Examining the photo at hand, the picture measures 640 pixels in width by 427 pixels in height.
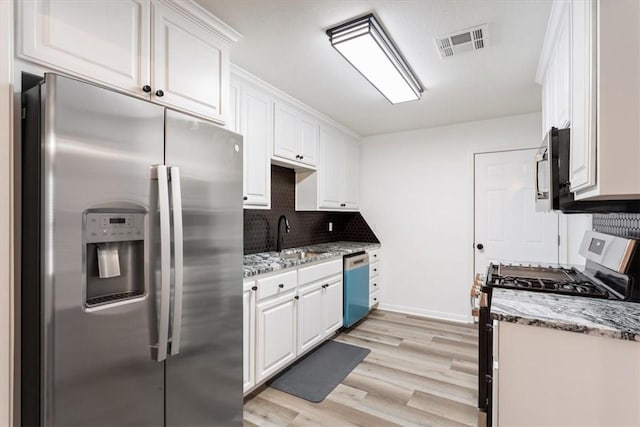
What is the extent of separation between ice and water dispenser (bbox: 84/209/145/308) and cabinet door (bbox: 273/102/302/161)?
166 cm

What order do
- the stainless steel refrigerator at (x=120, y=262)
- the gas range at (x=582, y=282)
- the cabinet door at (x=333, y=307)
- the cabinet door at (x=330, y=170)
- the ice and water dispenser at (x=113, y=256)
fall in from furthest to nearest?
the cabinet door at (x=330, y=170) → the cabinet door at (x=333, y=307) → the gas range at (x=582, y=282) → the ice and water dispenser at (x=113, y=256) → the stainless steel refrigerator at (x=120, y=262)

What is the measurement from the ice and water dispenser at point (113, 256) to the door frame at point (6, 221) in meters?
0.23

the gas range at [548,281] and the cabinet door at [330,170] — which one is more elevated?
the cabinet door at [330,170]

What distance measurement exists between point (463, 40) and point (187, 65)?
65.7 inches

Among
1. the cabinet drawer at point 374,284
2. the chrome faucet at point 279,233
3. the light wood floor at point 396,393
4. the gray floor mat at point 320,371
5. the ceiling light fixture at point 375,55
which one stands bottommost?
the light wood floor at point 396,393

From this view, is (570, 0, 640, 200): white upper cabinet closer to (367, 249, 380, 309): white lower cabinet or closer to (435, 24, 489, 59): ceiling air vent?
(435, 24, 489, 59): ceiling air vent

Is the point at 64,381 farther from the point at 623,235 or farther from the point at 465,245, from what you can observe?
the point at 465,245

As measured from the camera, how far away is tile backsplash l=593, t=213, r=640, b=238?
1.62 m

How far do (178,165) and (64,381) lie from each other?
88cm

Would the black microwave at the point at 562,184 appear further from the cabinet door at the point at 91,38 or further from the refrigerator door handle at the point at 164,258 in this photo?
the cabinet door at the point at 91,38

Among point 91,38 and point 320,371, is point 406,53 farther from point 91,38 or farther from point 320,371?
point 320,371

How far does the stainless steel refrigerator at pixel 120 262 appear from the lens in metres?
1.03

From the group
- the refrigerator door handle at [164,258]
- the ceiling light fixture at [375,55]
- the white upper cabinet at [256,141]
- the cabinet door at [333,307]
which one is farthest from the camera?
the cabinet door at [333,307]

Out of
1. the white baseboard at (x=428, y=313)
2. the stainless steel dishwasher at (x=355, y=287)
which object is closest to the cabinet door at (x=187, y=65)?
the stainless steel dishwasher at (x=355, y=287)
